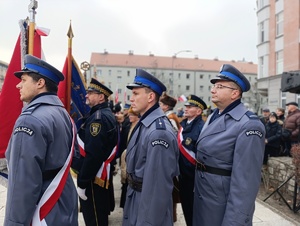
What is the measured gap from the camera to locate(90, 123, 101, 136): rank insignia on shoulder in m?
3.74

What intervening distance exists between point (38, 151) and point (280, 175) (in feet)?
18.9

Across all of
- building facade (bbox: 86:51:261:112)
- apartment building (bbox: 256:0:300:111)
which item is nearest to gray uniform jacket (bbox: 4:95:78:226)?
apartment building (bbox: 256:0:300:111)

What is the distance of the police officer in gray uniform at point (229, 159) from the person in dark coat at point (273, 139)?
16.9ft

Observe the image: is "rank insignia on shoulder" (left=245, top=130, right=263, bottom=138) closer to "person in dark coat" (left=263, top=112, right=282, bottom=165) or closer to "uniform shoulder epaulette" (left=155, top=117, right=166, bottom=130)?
"uniform shoulder epaulette" (left=155, top=117, right=166, bottom=130)

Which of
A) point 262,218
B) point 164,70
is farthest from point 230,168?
point 164,70

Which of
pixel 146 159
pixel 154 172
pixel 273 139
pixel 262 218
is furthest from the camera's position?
pixel 273 139

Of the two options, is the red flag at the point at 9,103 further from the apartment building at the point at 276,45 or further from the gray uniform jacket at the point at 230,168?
the apartment building at the point at 276,45

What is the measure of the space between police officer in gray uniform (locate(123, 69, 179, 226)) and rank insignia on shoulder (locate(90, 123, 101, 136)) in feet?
3.26

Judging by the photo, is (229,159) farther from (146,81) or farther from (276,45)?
(276,45)

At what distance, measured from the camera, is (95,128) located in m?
3.77

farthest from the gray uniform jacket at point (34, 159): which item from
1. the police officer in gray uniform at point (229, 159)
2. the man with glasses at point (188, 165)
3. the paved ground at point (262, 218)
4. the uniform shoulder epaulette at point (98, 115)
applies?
the paved ground at point (262, 218)

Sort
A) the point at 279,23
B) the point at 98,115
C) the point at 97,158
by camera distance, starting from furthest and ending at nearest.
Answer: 1. the point at 279,23
2. the point at 98,115
3. the point at 97,158

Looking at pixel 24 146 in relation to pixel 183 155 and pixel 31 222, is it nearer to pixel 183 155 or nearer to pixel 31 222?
pixel 31 222

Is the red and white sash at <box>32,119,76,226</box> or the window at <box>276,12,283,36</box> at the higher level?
the window at <box>276,12,283,36</box>
